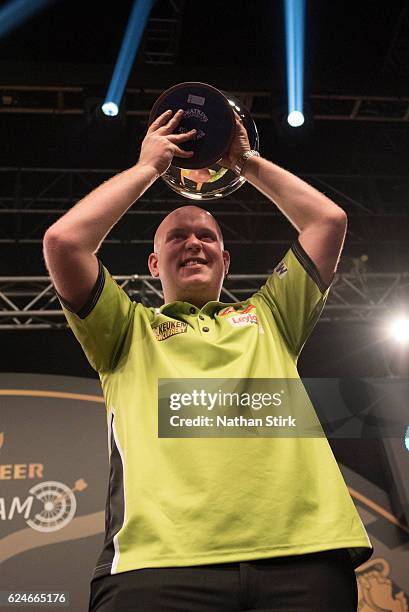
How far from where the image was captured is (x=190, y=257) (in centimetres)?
199

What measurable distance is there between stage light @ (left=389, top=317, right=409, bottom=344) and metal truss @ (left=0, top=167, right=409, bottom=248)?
3.28ft

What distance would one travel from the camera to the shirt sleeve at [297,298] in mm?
1792

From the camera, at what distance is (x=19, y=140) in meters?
6.57

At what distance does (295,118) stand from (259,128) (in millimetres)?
1151

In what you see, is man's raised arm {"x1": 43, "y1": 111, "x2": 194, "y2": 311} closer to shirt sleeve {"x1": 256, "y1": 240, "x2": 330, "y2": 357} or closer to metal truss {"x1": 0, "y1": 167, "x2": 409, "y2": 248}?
shirt sleeve {"x1": 256, "y1": 240, "x2": 330, "y2": 357}

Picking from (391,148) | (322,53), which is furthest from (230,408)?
(391,148)

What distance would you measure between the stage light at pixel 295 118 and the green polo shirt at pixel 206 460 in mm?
3951

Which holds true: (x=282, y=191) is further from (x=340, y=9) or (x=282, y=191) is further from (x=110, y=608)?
(x=340, y=9)

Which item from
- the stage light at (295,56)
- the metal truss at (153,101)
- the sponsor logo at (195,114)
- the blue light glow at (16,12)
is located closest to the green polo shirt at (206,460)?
the sponsor logo at (195,114)

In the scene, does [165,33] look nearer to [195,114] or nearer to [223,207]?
[223,207]

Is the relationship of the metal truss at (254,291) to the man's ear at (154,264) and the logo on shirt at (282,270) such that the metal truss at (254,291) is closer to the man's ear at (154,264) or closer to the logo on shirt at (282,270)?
the man's ear at (154,264)

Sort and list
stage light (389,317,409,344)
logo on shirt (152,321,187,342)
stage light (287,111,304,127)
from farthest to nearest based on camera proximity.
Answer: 1. stage light (389,317,409,344)
2. stage light (287,111,304,127)
3. logo on shirt (152,321,187,342)

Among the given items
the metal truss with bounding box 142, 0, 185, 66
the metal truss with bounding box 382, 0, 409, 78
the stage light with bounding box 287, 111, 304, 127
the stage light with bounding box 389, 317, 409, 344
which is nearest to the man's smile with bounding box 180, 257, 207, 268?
the stage light with bounding box 287, 111, 304, 127

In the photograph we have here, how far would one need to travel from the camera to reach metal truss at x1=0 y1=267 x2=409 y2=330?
6078mm
